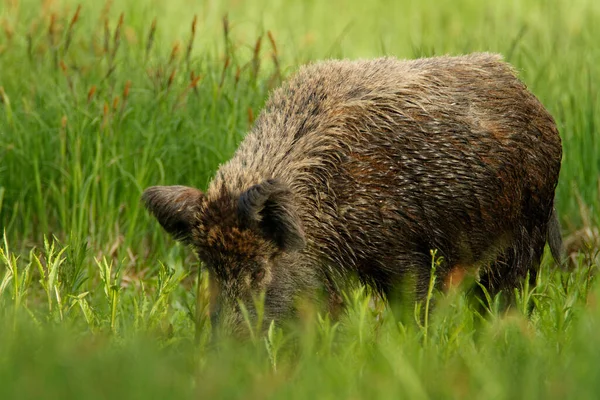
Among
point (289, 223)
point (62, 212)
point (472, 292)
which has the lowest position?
point (472, 292)

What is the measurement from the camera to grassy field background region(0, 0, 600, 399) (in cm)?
305

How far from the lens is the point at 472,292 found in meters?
5.48

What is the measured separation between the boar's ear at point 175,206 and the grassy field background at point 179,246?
0.24m

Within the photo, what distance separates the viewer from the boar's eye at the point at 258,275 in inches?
175

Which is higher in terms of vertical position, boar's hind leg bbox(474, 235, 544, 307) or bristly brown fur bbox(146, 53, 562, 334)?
bristly brown fur bbox(146, 53, 562, 334)

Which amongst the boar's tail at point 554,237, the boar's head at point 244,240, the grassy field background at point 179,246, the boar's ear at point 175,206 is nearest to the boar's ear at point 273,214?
the boar's head at point 244,240

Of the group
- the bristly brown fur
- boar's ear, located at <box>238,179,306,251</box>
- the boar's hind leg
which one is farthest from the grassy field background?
boar's ear, located at <box>238,179,306,251</box>

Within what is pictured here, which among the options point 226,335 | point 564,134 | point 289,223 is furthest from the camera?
point 564,134

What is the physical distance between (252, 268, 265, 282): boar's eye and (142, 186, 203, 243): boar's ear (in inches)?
14.9

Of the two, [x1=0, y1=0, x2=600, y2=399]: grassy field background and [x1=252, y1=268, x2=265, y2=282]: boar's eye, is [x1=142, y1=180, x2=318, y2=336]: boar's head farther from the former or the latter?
[x1=0, y1=0, x2=600, y2=399]: grassy field background

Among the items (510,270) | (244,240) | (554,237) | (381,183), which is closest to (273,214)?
(244,240)

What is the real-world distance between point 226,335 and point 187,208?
0.68 meters

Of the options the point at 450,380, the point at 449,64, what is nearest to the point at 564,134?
the point at 449,64

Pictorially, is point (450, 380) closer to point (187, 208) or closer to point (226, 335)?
point (226, 335)
